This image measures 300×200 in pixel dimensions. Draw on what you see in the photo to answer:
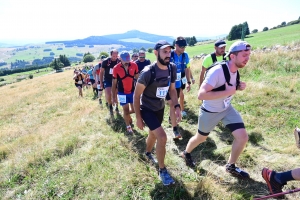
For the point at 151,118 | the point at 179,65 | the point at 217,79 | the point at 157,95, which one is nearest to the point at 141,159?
the point at 151,118

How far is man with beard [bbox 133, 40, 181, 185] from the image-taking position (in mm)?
3617


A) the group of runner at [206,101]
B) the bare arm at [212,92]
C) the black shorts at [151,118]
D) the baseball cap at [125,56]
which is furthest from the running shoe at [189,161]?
the baseball cap at [125,56]

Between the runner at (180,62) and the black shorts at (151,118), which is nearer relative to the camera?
the black shorts at (151,118)

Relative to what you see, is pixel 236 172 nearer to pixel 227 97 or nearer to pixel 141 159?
pixel 227 97

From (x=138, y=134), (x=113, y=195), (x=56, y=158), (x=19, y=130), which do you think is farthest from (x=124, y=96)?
(x=19, y=130)

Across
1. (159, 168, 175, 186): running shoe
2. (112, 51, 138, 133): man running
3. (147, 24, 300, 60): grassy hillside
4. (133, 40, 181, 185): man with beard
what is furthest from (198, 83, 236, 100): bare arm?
(147, 24, 300, 60): grassy hillside

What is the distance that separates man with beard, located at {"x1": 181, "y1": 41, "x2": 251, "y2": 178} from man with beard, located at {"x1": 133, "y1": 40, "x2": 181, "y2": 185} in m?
0.61

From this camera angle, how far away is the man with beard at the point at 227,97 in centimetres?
325

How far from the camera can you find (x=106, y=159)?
4.89m

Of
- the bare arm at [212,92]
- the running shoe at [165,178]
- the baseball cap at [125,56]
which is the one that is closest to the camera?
the bare arm at [212,92]

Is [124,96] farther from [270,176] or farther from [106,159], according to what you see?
[270,176]

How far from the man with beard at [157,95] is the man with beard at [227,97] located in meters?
0.61

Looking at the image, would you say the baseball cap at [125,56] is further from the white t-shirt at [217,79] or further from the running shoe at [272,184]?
the running shoe at [272,184]

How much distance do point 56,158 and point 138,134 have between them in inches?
90.2
